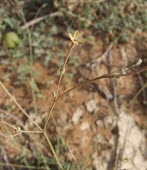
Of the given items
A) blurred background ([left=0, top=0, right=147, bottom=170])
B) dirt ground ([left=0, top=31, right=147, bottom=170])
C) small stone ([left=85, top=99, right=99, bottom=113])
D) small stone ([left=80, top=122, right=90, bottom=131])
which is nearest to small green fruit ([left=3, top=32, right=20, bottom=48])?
blurred background ([left=0, top=0, right=147, bottom=170])

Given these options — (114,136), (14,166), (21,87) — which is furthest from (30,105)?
(114,136)

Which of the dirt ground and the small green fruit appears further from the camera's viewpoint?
the small green fruit

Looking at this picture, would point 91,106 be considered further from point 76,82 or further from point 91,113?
point 76,82

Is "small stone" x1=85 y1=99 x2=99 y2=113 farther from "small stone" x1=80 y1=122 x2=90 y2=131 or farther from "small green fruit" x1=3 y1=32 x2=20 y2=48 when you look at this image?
"small green fruit" x1=3 y1=32 x2=20 y2=48

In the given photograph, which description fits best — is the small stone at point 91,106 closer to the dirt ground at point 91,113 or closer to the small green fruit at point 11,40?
the dirt ground at point 91,113

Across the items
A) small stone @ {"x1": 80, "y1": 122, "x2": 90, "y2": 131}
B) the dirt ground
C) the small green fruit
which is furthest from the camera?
the small green fruit

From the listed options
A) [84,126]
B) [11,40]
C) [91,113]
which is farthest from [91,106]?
[11,40]

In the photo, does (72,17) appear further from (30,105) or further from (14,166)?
(14,166)

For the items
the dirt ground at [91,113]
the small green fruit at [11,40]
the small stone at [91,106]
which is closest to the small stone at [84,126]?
the dirt ground at [91,113]
